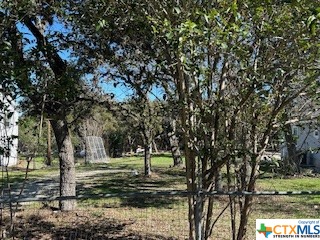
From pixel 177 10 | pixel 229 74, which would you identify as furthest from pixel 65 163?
pixel 177 10

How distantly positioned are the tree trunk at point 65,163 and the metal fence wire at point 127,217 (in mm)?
270

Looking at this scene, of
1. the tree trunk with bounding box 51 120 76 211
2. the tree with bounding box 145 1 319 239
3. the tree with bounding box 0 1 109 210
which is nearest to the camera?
the tree with bounding box 145 1 319 239

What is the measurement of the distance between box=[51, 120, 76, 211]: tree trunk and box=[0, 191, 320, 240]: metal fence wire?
0.89ft

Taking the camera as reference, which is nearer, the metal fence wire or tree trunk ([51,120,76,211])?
the metal fence wire

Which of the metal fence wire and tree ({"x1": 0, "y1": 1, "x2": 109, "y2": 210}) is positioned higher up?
tree ({"x1": 0, "y1": 1, "x2": 109, "y2": 210})

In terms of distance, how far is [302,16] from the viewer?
316 cm

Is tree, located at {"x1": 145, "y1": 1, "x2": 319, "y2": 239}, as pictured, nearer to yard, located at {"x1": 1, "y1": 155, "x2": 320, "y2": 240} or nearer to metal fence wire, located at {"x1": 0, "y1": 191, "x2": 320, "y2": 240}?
yard, located at {"x1": 1, "y1": 155, "x2": 320, "y2": 240}

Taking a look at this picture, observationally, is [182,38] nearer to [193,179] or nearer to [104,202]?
[193,179]

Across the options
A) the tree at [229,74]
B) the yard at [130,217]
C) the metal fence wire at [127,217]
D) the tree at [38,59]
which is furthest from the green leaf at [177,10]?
the metal fence wire at [127,217]

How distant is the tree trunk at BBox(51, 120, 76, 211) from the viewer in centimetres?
887

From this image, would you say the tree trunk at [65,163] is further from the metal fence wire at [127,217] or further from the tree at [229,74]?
the tree at [229,74]

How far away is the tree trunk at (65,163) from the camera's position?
8867mm

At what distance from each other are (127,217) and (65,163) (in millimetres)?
1924

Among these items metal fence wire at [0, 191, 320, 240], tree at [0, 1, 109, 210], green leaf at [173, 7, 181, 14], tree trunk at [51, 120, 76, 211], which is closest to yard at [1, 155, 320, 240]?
metal fence wire at [0, 191, 320, 240]
